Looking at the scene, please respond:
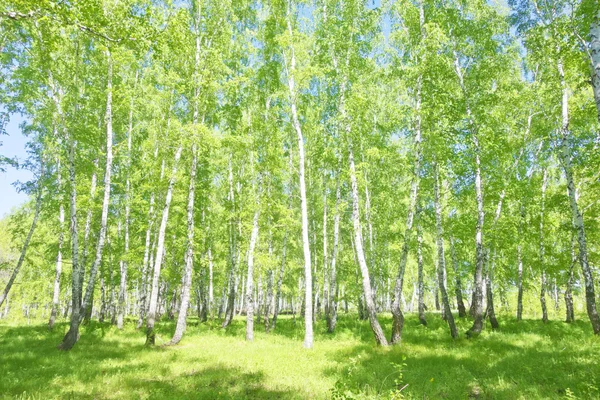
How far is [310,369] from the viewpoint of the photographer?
30.6ft

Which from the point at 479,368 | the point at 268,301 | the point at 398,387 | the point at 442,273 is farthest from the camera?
the point at 268,301

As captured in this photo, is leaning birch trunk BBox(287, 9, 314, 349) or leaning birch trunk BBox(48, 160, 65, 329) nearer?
leaning birch trunk BBox(287, 9, 314, 349)

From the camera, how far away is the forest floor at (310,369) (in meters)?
6.98

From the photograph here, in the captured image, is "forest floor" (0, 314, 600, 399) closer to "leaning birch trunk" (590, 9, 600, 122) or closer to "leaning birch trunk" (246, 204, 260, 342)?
"leaning birch trunk" (246, 204, 260, 342)

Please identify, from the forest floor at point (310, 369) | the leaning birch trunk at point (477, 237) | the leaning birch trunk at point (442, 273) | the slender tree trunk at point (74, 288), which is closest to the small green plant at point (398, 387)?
the forest floor at point (310, 369)

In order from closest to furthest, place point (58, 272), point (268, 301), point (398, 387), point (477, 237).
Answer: point (398, 387), point (477, 237), point (58, 272), point (268, 301)

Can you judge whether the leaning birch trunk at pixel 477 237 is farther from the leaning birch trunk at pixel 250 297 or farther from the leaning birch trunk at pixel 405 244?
the leaning birch trunk at pixel 250 297

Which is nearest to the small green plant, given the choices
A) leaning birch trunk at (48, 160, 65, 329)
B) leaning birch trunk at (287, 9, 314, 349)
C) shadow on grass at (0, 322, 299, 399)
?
shadow on grass at (0, 322, 299, 399)

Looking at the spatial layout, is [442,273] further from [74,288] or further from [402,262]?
[74,288]

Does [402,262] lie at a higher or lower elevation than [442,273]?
higher

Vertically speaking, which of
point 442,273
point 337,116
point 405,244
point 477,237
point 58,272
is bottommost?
point 58,272

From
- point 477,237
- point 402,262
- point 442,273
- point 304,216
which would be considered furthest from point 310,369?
point 477,237

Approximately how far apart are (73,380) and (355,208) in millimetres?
10547

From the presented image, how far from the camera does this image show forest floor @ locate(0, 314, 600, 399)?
698cm
